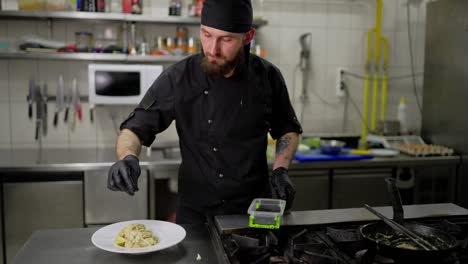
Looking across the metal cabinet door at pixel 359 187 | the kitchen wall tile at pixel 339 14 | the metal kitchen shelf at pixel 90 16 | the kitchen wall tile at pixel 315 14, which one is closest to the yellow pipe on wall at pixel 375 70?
the kitchen wall tile at pixel 339 14

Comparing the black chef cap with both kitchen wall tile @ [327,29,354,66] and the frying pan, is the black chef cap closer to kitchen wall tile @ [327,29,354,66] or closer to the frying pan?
the frying pan

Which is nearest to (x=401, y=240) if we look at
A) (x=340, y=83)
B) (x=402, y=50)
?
(x=340, y=83)

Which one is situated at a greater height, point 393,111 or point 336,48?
point 336,48

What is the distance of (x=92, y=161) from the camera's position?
310 centimetres

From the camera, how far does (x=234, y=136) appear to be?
2002 mm

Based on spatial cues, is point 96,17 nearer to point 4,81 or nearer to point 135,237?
point 4,81

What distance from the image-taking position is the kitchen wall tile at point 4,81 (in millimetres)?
3582

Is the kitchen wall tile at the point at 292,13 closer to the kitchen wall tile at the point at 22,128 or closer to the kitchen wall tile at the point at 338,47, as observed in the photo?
the kitchen wall tile at the point at 338,47

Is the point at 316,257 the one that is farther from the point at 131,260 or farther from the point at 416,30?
→ the point at 416,30

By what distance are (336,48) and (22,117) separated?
277cm

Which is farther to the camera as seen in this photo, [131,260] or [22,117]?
[22,117]

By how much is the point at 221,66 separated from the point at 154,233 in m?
0.79

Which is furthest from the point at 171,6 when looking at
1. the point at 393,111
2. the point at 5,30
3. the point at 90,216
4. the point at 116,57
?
the point at 393,111

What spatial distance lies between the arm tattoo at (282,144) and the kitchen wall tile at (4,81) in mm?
2535
